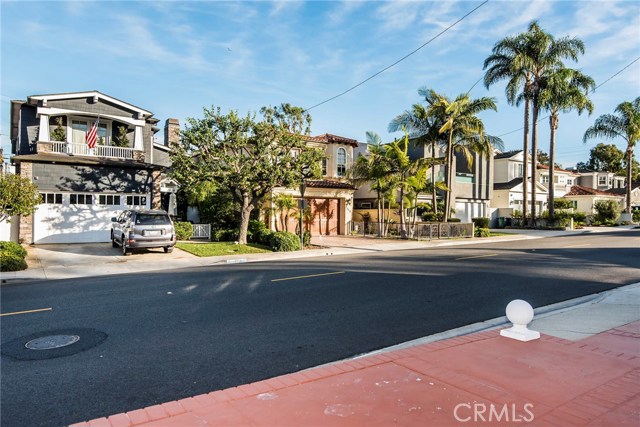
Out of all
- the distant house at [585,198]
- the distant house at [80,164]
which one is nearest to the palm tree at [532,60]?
the distant house at [585,198]

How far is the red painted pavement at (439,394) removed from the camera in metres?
3.55

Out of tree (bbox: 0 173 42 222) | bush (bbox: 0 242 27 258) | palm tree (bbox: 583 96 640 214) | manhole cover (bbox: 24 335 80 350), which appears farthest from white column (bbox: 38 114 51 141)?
palm tree (bbox: 583 96 640 214)

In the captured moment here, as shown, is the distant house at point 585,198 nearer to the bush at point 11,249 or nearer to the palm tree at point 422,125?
the palm tree at point 422,125

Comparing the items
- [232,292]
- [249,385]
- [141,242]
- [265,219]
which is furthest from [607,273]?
[265,219]

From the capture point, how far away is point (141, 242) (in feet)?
54.8

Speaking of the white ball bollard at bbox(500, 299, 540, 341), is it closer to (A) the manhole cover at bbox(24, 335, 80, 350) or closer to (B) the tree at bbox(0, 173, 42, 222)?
(A) the manhole cover at bbox(24, 335, 80, 350)

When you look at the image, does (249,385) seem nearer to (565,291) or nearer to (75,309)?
(75,309)

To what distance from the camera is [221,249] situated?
1853cm

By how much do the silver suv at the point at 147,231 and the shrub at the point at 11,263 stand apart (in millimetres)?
3831

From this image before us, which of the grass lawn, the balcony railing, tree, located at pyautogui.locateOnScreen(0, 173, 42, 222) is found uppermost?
the balcony railing

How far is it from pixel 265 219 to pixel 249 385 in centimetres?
2201

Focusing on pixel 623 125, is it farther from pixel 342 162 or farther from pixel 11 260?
pixel 11 260

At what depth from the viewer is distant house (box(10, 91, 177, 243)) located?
834 inches

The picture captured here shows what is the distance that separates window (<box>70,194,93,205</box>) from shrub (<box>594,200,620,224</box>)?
46602mm
